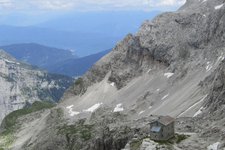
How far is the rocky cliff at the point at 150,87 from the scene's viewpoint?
113m

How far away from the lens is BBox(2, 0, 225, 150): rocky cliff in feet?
370

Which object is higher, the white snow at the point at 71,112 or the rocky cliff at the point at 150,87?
the rocky cliff at the point at 150,87

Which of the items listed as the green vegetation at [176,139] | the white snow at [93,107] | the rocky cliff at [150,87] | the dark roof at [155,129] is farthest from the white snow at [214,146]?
the white snow at [93,107]

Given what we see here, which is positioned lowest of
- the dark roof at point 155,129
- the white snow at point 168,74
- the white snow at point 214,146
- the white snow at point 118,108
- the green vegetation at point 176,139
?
the white snow at point 118,108

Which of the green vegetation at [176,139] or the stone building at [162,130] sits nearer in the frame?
the green vegetation at [176,139]

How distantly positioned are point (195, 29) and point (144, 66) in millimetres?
22304

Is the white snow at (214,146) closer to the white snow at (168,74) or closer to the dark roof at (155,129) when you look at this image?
the dark roof at (155,129)

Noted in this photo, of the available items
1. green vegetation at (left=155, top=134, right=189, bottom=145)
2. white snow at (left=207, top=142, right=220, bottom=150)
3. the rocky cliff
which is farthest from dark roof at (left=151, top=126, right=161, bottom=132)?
white snow at (left=207, top=142, right=220, bottom=150)

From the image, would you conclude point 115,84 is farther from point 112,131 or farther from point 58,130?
point 112,131

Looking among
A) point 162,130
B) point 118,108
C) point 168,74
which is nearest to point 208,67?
point 168,74

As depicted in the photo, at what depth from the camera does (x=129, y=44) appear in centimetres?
17988

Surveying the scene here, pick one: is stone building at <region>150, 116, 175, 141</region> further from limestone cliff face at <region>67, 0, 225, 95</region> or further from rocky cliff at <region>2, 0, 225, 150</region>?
limestone cliff face at <region>67, 0, 225, 95</region>

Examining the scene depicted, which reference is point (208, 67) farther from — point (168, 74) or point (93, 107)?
point (93, 107)

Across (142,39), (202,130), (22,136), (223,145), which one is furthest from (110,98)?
(223,145)
